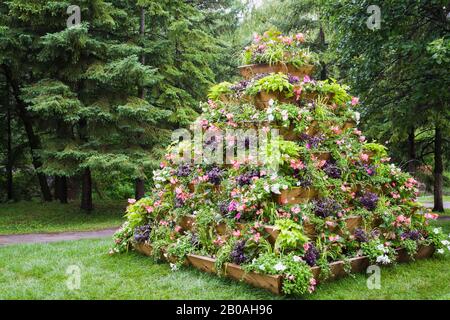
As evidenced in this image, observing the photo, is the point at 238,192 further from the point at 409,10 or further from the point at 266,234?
the point at 409,10

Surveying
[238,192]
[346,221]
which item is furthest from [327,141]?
[238,192]

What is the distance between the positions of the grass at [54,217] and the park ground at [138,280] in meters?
4.07

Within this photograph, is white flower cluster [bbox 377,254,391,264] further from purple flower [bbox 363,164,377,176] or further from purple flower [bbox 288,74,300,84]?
purple flower [bbox 288,74,300,84]

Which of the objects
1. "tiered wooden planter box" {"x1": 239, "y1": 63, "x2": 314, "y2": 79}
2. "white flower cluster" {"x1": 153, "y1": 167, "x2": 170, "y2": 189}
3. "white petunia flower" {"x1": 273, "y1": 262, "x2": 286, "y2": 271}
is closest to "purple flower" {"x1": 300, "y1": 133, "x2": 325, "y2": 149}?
"tiered wooden planter box" {"x1": 239, "y1": 63, "x2": 314, "y2": 79}

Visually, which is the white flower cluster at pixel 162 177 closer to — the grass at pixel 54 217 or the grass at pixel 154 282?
the grass at pixel 154 282

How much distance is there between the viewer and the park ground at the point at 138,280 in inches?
197

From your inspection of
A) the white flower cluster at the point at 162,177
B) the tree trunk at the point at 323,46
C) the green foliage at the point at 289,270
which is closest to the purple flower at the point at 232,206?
the green foliage at the point at 289,270

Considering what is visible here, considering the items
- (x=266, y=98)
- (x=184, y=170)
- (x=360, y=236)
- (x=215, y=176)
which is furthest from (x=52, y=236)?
(x=360, y=236)

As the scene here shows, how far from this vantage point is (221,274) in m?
5.45

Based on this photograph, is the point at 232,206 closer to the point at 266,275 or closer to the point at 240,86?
the point at 266,275

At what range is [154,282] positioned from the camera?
5469 mm

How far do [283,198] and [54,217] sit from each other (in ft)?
34.0

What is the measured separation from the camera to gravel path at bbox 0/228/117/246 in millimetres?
9789
